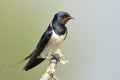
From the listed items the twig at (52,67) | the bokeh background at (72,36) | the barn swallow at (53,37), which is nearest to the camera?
the twig at (52,67)

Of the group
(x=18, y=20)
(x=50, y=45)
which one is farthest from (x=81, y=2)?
(x=50, y=45)

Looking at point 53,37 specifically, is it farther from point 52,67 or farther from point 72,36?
point 72,36

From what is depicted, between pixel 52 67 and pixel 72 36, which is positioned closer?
pixel 52 67

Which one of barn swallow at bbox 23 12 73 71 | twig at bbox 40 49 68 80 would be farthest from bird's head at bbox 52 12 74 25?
twig at bbox 40 49 68 80

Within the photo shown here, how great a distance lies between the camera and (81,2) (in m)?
1.57

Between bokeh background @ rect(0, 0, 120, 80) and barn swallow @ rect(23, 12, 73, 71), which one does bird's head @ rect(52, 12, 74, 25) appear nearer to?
barn swallow @ rect(23, 12, 73, 71)

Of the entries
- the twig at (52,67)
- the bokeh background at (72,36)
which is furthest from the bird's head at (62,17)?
the bokeh background at (72,36)

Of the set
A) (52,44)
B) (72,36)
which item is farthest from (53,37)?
(72,36)

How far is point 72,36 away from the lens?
1569 mm

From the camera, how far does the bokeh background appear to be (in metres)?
1.50

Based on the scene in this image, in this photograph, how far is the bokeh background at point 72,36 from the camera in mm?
1502

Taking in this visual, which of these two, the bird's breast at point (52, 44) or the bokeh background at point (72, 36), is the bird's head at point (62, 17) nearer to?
the bird's breast at point (52, 44)

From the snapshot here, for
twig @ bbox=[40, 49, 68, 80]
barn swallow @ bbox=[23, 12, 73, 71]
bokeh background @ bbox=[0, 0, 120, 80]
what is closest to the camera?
twig @ bbox=[40, 49, 68, 80]

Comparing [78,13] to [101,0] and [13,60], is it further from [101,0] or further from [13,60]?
[13,60]
